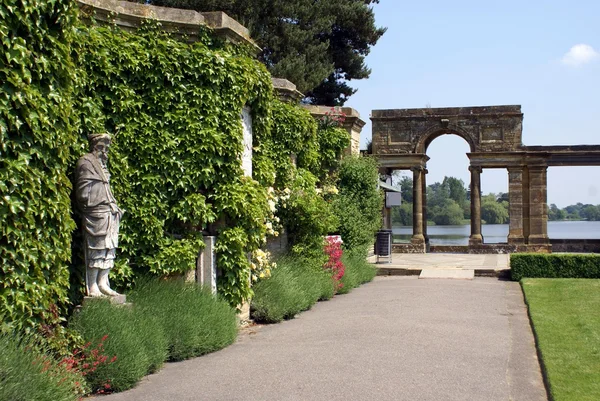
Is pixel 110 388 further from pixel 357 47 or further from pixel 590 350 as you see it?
pixel 357 47

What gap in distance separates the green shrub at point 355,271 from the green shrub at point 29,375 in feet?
33.0

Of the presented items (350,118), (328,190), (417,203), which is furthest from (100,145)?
(417,203)

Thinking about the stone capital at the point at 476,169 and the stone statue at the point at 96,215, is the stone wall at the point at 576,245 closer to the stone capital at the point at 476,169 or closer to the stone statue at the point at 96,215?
the stone capital at the point at 476,169

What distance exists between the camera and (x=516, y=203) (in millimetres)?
29031

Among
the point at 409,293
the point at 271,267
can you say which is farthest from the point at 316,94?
the point at 271,267

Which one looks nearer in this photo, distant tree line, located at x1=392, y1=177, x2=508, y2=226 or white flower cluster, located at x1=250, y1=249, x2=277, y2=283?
white flower cluster, located at x1=250, y1=249, x2=277, y2=283

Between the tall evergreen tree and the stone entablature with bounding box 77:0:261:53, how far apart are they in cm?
1573

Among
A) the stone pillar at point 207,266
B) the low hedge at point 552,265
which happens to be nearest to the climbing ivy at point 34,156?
the stone pillar at point 207,266

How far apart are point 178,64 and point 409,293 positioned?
26.1 feet

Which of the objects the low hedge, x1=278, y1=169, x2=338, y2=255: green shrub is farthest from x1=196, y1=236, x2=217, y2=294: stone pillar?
the low hedge

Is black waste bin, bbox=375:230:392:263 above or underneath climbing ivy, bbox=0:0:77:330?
underneath

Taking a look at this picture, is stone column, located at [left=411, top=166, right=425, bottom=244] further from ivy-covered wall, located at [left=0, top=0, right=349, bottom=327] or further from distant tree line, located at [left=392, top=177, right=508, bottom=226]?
distant tree line, located at [left=392, top=177, right=508, bottom=226]

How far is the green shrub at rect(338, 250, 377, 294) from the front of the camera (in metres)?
16.6

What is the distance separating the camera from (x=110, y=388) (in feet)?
23.9
